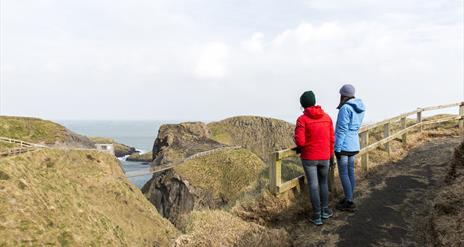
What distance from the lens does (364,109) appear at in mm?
7566

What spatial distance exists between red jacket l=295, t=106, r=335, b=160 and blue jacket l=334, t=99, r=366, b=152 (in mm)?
884

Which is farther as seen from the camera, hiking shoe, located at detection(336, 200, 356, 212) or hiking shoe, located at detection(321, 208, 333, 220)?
hiking shoe, located at detection(336, 200, 356, 212)

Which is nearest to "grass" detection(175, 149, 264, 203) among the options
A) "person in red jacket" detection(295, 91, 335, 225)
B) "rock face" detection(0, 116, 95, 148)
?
"rock face" detection(0, 116, 95, 148)

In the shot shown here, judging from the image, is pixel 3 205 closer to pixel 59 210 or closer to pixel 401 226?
pixel 59 210

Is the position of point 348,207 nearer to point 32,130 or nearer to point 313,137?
point 313,137

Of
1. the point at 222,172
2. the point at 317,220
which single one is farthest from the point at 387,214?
the point at 222,172

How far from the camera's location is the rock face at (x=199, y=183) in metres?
86.8

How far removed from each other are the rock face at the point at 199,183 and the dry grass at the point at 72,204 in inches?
643

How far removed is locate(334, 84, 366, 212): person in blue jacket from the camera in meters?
7.30

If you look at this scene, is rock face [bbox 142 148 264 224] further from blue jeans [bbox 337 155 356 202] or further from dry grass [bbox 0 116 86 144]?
blue jeans [bbox 337 155 356 202]

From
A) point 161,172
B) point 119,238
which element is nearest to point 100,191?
point 119,238

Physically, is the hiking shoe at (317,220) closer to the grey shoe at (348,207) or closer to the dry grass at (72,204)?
the grey shoe at (348,207)

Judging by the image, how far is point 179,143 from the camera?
4779 inches

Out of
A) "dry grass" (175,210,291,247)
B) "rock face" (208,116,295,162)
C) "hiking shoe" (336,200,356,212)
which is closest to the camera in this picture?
"dry grass" (175,210,291,247)
